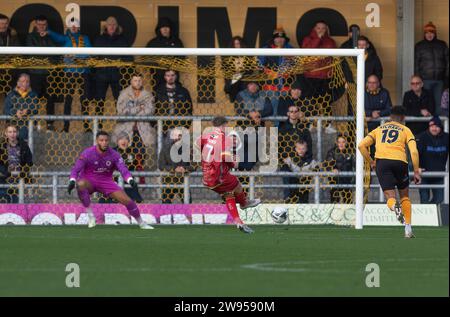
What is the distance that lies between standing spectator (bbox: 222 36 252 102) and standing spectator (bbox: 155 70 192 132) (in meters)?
0.80

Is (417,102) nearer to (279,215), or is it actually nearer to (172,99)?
(279,215)

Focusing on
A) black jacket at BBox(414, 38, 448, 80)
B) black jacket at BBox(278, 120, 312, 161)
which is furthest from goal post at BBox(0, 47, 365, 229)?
black jacket at BBox(414, 38, 448, 80)

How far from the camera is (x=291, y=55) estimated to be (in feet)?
58.6

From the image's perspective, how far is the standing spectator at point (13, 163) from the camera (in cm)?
1895

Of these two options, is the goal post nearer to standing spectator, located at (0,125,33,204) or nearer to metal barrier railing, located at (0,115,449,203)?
metal barrier railing, located at (0,115,449,203)

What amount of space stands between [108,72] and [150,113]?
110cm

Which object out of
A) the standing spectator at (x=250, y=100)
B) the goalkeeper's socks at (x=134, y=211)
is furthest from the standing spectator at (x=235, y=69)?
the goalkeeper's socks at (x=134, y=211)

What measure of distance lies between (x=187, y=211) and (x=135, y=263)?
760 cm

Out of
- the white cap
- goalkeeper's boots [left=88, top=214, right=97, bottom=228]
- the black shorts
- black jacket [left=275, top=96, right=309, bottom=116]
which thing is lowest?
goalkeeper's boots [left=88, top=214, right=97, bottom=228]

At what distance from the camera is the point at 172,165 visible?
63.2 feet

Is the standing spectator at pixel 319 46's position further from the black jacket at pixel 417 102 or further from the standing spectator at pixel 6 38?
the standing spectator at pixel 6 38

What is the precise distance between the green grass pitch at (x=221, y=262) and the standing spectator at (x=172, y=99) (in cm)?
359

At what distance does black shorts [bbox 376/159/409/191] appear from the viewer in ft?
50.7

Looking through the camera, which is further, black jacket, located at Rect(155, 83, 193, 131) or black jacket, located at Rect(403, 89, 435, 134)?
black jacket, located at Rect(403, 89, 435, 134)
